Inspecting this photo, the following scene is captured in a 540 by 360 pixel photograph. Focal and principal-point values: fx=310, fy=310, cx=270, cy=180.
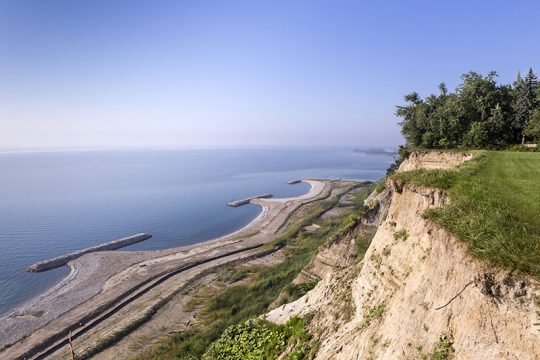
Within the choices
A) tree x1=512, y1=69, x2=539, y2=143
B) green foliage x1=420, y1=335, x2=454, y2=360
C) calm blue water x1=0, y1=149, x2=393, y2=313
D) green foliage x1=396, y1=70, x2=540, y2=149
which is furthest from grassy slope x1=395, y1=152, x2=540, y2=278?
calm blue water x1=0, y1=149, x2=393, y2=313

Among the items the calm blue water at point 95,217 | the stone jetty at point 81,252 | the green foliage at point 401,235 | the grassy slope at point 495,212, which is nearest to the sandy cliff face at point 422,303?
the green foliage at point 401,235

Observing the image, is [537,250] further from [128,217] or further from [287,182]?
[287,182]

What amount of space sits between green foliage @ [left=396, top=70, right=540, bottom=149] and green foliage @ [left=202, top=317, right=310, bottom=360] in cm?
2913

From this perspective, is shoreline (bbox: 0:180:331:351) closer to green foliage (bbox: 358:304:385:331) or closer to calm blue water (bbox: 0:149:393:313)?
calm blue water (bbox: 0:149:393:313)

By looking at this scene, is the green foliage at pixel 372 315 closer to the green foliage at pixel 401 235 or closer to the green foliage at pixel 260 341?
the green foliage at pixel 401 235

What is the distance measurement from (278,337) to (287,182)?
134 m

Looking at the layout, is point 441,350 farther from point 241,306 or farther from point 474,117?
point 474,117

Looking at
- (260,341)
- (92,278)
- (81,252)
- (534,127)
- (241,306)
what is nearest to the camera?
(260,341)

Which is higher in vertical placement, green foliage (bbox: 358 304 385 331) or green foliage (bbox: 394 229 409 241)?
green foliage (bbox: 394 229 409 241)

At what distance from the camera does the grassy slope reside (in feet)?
24.1

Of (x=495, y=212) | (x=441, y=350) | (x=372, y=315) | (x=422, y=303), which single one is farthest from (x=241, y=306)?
(x=495, y=212)

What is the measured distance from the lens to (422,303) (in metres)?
8.88

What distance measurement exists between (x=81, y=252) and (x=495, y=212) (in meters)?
63.1

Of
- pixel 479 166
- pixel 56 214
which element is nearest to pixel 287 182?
pixel 56 214
